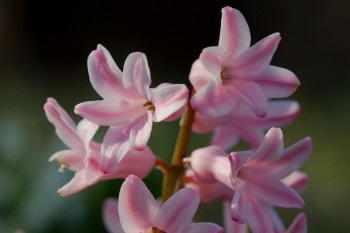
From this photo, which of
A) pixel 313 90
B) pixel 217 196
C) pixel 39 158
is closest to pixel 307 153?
pixel 217 196

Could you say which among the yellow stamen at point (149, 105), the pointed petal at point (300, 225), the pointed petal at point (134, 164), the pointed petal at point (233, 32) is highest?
the pointed petal at point (233, 32)

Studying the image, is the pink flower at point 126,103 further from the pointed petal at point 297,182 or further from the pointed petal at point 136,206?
the pointed petal at point 297,182

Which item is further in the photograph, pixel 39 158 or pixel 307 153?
pixel 39 158

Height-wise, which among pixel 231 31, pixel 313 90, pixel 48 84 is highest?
pixel 231 31

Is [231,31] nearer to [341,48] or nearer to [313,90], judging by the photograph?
[313,90]

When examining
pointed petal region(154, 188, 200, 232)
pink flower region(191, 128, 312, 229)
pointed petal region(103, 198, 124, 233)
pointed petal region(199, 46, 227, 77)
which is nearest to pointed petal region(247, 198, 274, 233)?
pink flower region(191, 128, 312, 229)

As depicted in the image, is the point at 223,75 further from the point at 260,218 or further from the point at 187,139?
the point at 260,218

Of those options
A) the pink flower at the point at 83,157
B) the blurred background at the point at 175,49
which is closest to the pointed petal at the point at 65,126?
the pink flower at the point at 83,157

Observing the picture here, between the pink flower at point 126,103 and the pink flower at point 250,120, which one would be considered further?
the pink flower at point 250,120
